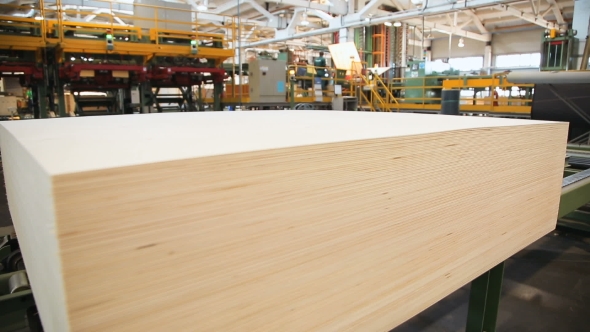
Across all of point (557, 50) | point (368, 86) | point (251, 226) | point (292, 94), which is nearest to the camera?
point (251, 226)

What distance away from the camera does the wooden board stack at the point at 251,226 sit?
0.42 meters

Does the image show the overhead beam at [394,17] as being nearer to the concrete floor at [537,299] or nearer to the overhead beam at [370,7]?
the overhead beam at [370,7]

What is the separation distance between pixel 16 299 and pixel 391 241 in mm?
1509

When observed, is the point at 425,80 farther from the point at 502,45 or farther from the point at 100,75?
the point at 502,45

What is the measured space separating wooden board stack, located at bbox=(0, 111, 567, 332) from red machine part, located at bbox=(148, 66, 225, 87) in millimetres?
6252

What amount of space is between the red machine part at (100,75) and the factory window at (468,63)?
56.4 ft

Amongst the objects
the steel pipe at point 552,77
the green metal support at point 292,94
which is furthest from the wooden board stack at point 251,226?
the green metal support at point 292,94

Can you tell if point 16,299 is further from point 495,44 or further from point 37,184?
point 495,44

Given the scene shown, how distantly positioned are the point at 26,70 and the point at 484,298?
256 inches

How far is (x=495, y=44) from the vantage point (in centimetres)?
1869

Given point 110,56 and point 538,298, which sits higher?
point 110,56

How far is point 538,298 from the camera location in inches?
99.0

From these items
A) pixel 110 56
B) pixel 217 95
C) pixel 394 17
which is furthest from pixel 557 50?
pixel 110 56

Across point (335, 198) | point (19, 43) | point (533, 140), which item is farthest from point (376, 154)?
point (19, 43)
